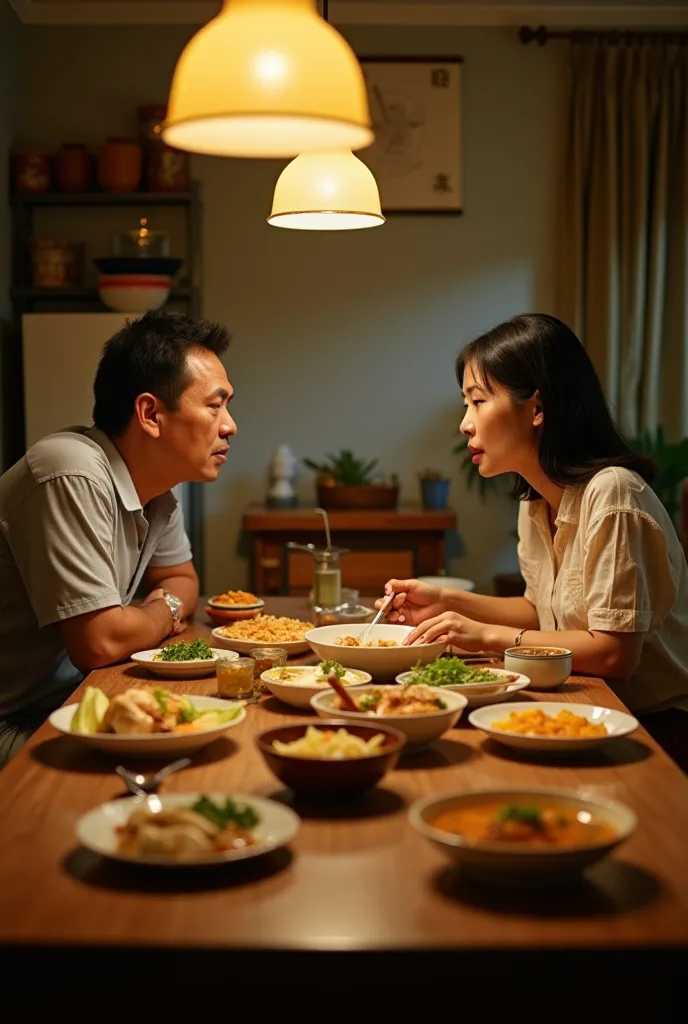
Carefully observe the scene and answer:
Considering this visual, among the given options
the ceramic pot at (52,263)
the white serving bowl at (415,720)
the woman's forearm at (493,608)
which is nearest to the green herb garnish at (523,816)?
the white serving bowl at (415,720)

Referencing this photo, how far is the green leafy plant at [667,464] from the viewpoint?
16.8 feet

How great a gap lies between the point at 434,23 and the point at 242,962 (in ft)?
16.8

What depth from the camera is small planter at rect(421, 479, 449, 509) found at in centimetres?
541

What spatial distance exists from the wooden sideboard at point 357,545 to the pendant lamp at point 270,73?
329 cm

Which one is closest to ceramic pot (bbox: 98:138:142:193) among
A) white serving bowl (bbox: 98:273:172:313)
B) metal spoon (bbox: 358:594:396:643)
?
white serving bowl (bbox: 98:273:172:313)

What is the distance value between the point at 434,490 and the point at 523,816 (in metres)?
4.14

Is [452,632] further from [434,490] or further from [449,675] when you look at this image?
[434,490]

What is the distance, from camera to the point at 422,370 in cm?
567

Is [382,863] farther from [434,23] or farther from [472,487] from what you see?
[434,23]

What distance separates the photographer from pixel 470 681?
79.7 inches

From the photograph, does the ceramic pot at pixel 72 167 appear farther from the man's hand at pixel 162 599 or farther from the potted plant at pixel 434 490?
the man's hand at pixel 162 599

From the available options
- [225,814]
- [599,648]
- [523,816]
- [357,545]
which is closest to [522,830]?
[523,816]

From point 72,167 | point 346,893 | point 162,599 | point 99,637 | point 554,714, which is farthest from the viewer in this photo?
point 72,167

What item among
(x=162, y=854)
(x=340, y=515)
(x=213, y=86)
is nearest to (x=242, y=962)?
(x=162, y=854)
